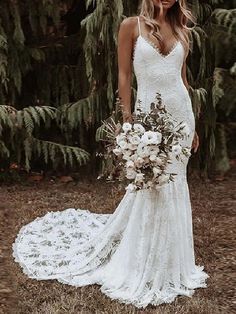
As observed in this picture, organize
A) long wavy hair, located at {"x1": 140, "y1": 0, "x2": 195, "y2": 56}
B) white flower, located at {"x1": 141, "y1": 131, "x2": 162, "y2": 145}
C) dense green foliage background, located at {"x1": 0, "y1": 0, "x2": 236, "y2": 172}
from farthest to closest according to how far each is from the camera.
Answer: dense green foliage background, located at {"x1": 0, "y1": 0, "x2": 236, "y2": 172}, long wavy hair, located at {"x1": 140, "y1": 0, "x2": 195, "y2": 56}, white flower, located at {"x1": 141, "y1": 131, "x2": 162, "y2": 145}

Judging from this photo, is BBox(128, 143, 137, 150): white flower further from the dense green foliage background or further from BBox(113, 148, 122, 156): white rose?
the dense green foliage background

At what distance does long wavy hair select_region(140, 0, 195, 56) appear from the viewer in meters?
3.31

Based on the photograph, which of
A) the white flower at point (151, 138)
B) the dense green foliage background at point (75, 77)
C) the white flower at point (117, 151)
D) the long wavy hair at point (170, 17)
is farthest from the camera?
the dense green foliage background at point (75, 77)

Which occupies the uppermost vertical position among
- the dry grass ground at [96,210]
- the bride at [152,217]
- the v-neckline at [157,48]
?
the v-neckline at [157,48]

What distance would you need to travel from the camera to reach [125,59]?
11.2 ft

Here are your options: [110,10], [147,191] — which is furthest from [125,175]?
[110,10]

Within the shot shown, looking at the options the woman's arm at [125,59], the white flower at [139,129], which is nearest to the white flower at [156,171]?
the white flower at [139,129]

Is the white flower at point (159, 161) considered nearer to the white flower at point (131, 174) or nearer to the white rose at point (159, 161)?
the white rose at point (159, 161)

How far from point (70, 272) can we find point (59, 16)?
327 cm

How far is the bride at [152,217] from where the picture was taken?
3.35m

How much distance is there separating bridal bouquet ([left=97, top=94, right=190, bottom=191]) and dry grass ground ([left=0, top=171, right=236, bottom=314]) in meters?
0.69

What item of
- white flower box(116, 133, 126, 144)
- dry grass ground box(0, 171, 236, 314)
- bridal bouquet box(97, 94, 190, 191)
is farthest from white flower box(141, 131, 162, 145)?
dry grass ground box(0, 171, 236, 314)

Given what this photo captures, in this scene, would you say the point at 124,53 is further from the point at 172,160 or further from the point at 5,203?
the point at 5,203

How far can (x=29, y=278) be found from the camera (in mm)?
3621
